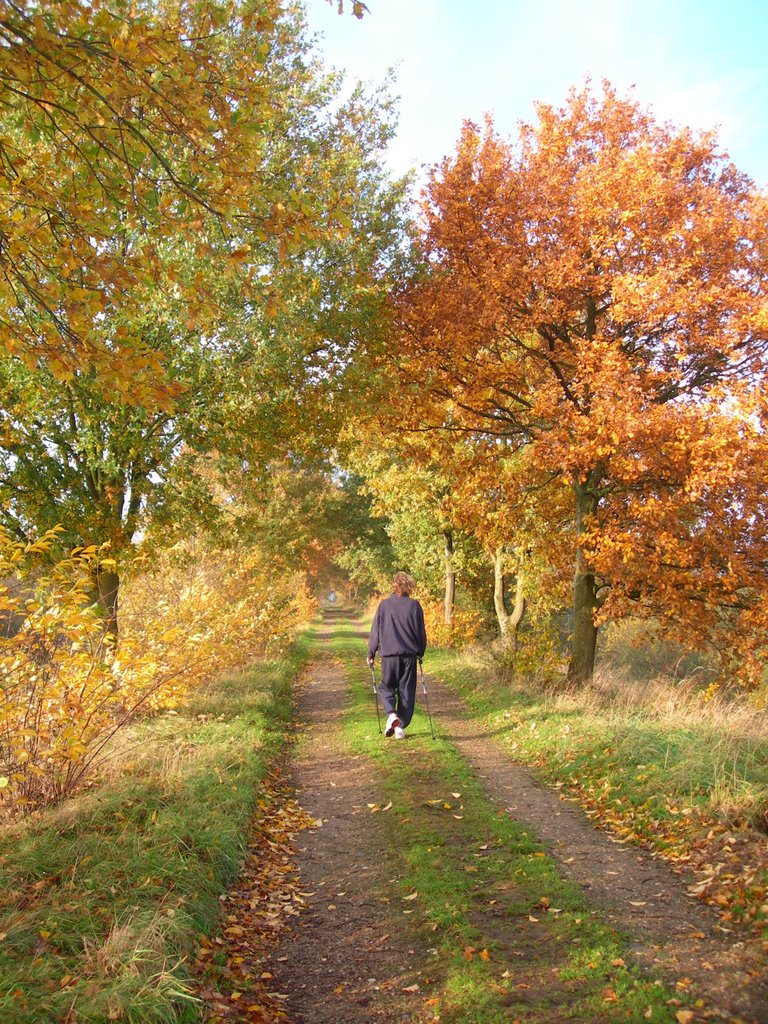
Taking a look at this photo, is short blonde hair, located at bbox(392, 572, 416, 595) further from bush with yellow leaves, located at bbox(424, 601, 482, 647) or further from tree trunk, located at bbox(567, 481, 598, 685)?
bush with yellow leaves, located at bbox(424, 601, 482, 647)

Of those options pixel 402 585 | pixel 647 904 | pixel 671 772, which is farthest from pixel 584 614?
pixel 647 904

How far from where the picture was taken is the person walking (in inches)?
396

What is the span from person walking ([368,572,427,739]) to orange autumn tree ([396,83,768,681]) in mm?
2889

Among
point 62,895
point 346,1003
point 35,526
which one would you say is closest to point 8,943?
point 62,895

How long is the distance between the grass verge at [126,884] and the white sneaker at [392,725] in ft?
7.40

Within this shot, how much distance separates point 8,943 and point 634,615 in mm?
10333

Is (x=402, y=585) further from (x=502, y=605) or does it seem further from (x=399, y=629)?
(x=502, y=605)

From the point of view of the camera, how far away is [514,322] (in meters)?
11.7

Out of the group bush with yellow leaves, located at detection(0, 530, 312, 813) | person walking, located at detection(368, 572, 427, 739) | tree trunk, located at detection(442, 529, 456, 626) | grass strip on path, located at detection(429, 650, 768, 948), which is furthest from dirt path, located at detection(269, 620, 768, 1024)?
tree trunk, located at detection(442, 529, 456, 626)

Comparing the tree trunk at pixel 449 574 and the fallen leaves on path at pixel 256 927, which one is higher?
the tree trunk at pixel 449 574

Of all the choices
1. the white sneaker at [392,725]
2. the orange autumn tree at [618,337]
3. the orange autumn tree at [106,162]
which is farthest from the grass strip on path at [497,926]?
the orange autumn tree at [618,337]

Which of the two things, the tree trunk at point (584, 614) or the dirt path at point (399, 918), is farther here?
the tree trunk at point (584, 614)

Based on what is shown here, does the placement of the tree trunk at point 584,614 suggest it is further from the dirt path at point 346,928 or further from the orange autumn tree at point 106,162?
the orange autumn tree at point 106,162

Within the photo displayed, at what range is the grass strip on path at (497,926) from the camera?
3.66 metres
